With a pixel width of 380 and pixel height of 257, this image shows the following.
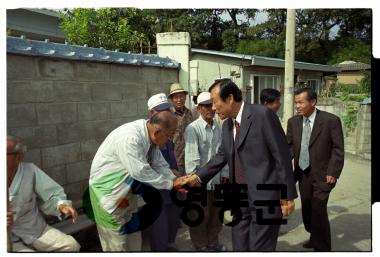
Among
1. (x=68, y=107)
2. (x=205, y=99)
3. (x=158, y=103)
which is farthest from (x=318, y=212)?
(x=68, y=107)

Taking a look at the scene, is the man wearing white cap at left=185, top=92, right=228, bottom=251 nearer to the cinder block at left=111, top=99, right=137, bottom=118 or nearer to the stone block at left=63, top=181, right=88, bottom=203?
the cinder block at left=111, top=99, right=137, bottom=118

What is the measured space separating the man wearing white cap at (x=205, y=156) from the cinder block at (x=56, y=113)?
4.05 feet

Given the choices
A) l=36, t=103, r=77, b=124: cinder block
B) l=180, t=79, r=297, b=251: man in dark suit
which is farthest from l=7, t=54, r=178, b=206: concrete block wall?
l=180, t=79, r=297, b=251: man in dark suit

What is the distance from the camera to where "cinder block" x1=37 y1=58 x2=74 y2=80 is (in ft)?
11.0

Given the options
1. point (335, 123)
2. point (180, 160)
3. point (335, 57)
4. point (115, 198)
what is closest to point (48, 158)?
point (115, 198)

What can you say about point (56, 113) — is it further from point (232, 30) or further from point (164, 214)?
point (232, 30)

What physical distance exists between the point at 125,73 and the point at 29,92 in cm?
140

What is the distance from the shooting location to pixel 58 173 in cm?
359

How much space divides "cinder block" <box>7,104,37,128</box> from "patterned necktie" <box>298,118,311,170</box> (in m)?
2.78

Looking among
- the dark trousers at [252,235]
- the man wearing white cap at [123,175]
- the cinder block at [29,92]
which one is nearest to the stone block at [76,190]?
the man wearing white cap at [123,175]

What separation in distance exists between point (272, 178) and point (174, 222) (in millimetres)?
1552

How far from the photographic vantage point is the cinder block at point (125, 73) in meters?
4.23

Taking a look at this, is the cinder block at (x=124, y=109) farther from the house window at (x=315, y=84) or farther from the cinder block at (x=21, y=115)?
the house window at (x=315, y=84)
